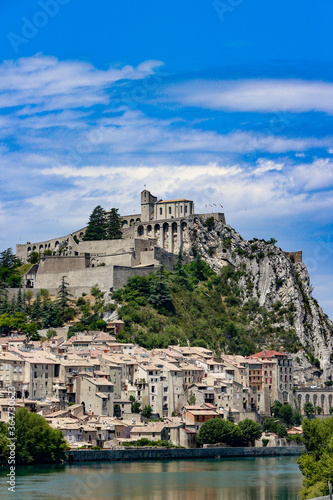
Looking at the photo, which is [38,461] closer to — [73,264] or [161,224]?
[73,264]

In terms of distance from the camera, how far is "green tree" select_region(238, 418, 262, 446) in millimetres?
86062

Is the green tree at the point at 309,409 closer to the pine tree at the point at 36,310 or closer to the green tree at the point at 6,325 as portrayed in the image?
the pine tree at the point at 36,310

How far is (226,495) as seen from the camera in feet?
192

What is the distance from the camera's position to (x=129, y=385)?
294ft

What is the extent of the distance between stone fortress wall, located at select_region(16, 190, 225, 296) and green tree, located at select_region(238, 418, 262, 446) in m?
29.7

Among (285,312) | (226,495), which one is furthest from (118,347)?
(226,495)

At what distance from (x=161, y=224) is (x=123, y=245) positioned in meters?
8.80

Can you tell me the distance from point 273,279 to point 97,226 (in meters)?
23.2

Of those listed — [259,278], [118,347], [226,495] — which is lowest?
[226,495]

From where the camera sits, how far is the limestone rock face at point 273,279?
385 ft

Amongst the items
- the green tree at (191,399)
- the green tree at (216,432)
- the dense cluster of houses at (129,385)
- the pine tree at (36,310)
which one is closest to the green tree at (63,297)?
the pine tree at (36,310)

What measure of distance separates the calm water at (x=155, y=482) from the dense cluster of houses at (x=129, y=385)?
23.0 feet

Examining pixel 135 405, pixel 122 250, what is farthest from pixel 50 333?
pixel 135 405

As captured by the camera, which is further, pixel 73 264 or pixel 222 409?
pixel 73 264
